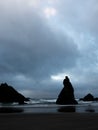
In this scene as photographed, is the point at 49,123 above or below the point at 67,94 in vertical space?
below

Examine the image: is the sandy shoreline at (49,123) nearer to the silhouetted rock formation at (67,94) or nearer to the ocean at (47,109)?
the ocean at (47,109)

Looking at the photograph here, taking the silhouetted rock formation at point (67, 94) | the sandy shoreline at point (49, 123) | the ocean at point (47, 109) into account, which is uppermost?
the silhouetted rock formation at point (67, 94)

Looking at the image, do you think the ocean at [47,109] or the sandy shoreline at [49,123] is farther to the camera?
the ocean at [47,109]

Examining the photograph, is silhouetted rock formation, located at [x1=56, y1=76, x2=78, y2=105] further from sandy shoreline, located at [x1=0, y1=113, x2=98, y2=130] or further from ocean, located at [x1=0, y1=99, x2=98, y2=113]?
sandy shoreline, located at [x1=0, y1=113, x2=98, y2=130]

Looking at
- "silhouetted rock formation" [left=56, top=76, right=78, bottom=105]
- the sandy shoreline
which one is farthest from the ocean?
"silhouetted rock formation" [left=56, top=76, right=78, bottom=105]

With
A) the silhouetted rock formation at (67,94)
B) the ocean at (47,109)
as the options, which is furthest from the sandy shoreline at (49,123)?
the silhouetted rock formation at (67,94)

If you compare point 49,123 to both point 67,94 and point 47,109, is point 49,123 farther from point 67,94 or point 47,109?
point 67,94

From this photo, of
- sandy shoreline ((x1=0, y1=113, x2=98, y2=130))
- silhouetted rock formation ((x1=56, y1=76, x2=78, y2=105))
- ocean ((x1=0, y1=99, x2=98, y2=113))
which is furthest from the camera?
silhouetted rock formation ((x1=56, y1=76, x2=78, y2=105))

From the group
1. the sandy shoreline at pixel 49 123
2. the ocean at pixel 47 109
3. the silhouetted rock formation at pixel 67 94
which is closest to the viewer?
the sandy shoreline at pixel 49 123

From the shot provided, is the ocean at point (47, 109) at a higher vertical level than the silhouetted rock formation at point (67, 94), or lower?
lower

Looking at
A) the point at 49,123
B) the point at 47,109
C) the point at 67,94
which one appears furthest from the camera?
the point at 67,94

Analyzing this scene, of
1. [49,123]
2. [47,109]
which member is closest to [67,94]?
[47,109]

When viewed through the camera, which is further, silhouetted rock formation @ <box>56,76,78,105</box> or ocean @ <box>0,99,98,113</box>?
silhouetted rock formation @ <box>56,76,78,105</box>

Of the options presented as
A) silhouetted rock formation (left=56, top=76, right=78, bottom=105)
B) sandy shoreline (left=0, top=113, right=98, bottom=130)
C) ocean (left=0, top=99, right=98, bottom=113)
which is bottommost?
sandy shoreline (left=0, top=113, right=98, bottom=130)
